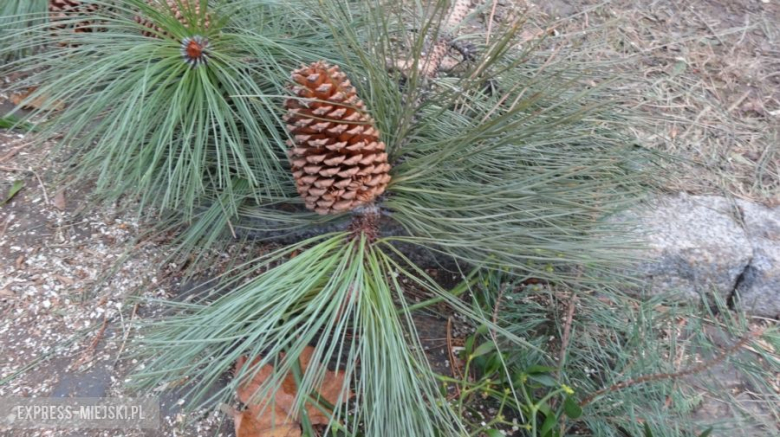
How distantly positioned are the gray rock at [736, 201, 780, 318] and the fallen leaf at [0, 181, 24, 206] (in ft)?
4.66

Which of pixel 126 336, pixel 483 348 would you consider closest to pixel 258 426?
pixel 126 336

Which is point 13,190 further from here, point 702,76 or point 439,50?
point 702,76

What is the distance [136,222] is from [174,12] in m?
0.36

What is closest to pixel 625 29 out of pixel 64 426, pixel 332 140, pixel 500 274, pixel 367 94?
pixel 500 274

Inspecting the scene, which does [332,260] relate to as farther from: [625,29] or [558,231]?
[625,29]

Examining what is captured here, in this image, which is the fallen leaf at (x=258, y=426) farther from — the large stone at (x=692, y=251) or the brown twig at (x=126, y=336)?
the large stone at (x=692, y=251)

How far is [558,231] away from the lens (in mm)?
917

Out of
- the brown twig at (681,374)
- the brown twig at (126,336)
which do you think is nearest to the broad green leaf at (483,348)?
the brown twig at (681,374)

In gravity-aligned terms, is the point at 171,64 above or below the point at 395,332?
above

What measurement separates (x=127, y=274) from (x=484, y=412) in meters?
0.65

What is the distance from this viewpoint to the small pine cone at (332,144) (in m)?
0.83

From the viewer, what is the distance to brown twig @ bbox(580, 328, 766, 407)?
0.87m

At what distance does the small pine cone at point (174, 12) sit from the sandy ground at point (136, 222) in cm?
32

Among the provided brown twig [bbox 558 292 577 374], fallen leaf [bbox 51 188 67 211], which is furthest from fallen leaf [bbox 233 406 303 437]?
fallen leaf [bbox 51 188 67 211]
